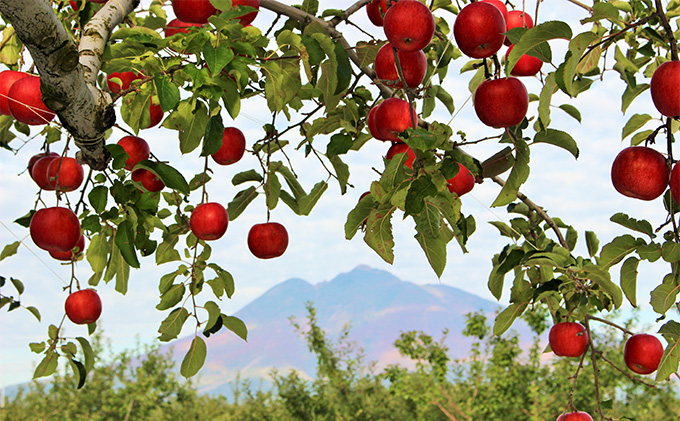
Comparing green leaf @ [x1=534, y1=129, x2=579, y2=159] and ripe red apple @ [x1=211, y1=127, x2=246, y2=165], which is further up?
ripe red apple @ [x1=211, y1=127, x2=246, y2=165]

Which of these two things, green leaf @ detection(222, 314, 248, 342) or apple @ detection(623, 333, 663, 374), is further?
green leaf @ detection(222, 314, 248, 342)

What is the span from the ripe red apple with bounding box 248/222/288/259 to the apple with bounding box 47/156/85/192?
1.78 feet

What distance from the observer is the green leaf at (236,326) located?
176cm

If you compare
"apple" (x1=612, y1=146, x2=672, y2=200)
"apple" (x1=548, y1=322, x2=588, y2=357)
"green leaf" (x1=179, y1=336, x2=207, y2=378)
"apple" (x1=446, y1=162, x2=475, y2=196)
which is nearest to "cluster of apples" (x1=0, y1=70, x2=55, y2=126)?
"green leaf" (x1=179, y1=336, x2=207, y2=378)

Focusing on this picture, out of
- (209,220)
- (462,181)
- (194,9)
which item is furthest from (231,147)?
(462,181)

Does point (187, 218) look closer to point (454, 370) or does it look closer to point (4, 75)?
point (4, 75)

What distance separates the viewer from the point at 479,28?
1.10 metres

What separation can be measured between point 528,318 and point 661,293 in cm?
310

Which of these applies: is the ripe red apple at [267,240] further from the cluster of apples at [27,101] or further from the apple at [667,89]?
the apple at [667,89]

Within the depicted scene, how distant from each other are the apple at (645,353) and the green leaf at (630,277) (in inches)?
14.6

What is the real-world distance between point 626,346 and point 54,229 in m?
1.72

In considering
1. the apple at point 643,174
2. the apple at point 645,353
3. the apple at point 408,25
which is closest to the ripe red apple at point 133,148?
the apple at point 408,25

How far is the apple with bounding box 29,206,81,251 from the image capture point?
1.62m

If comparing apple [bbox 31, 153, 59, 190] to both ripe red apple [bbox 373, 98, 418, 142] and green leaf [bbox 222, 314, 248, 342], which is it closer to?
green leaf [bbox 222, 314, 248, 342]
